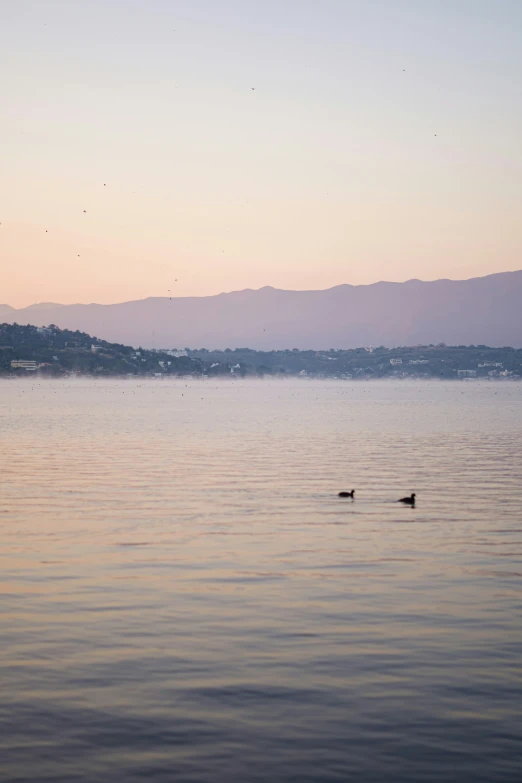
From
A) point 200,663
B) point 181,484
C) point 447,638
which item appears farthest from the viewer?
point 181,484

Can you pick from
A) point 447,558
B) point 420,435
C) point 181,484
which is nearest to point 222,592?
point 447,558

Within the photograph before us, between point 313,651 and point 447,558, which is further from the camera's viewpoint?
point 447,558

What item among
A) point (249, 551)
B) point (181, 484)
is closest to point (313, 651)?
point (249, 551)

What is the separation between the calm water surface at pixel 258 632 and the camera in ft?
50.9

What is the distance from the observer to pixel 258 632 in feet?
72.7

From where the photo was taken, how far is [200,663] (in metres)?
19.7

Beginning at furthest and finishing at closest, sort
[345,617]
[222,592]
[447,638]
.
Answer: [222,592] → [345,617] → [447,638]

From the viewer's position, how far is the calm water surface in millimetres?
15508

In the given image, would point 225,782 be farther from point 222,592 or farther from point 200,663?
point 222,592

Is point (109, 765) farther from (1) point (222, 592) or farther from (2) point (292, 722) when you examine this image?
(1) point (222, 592)

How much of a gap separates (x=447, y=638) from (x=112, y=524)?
17.9 metres

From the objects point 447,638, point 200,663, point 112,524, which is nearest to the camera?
point 200,663

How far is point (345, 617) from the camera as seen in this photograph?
23594mm

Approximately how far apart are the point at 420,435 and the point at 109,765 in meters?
81.6
